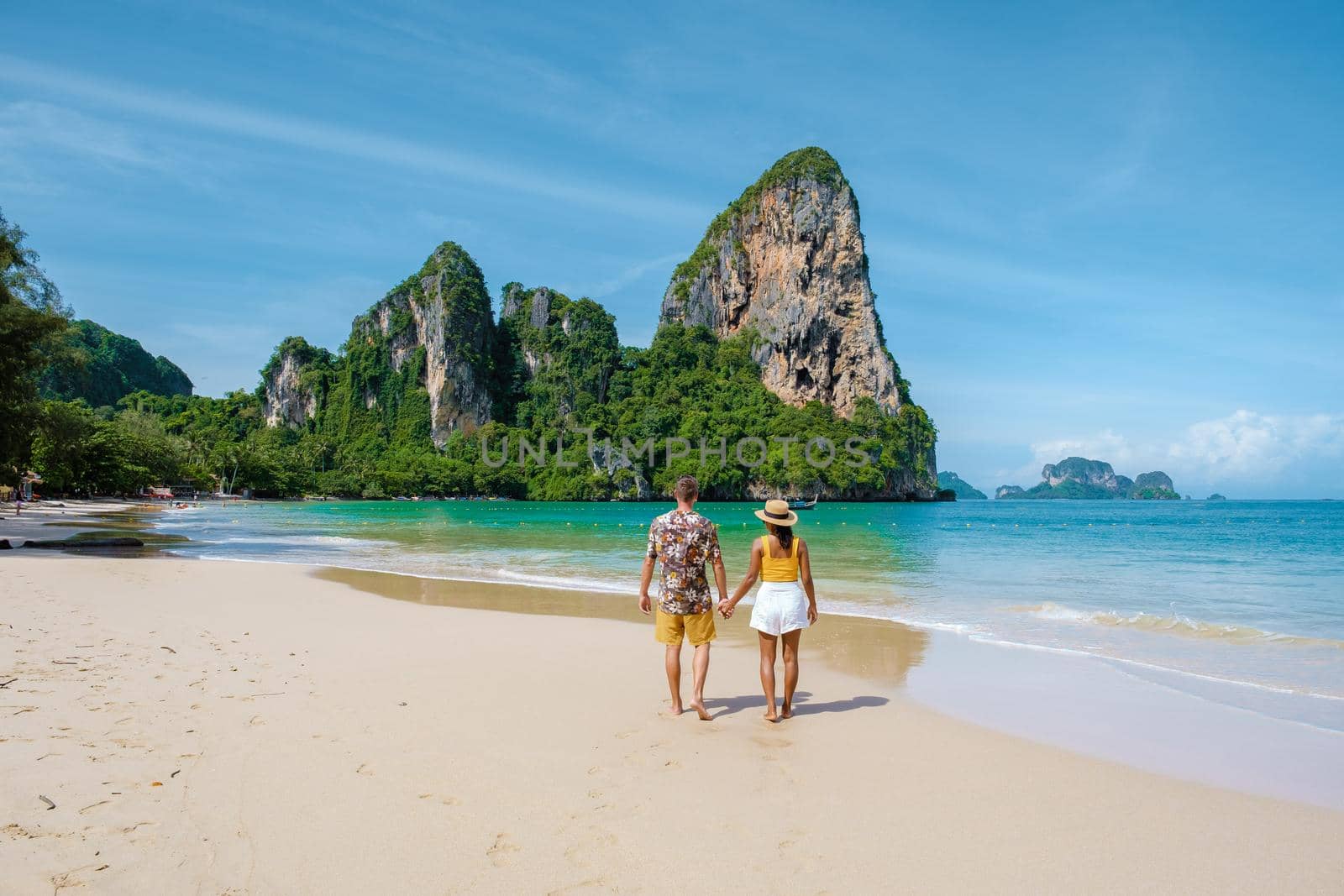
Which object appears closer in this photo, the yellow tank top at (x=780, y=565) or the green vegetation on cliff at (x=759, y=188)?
the yellow tank top at (x=780, y=565)

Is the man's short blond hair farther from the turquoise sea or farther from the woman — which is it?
the turquoise sea

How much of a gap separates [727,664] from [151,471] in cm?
7134

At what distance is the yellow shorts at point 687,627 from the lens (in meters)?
5.35

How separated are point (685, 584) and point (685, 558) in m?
0.18

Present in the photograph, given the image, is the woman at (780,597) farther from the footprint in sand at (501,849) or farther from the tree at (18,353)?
the tree at (18,353)

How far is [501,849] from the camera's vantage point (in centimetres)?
311

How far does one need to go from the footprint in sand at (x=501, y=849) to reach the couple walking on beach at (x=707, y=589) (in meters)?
2.12

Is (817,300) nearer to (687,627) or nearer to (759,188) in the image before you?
(759,188)

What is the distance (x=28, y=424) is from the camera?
18.7 m

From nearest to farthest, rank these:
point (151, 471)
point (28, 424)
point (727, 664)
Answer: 1. point (727, 664)
2. point (28, 424)
3. point (151, 471)

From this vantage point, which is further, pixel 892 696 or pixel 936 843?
pixel 892 696

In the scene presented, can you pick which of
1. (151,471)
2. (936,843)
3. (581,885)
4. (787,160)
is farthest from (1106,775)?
(787,160)

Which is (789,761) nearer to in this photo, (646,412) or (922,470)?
(646,412)

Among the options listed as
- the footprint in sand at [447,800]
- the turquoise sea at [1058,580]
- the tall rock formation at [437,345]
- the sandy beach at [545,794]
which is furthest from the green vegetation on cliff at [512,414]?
the footprint in sand at [447,800]
